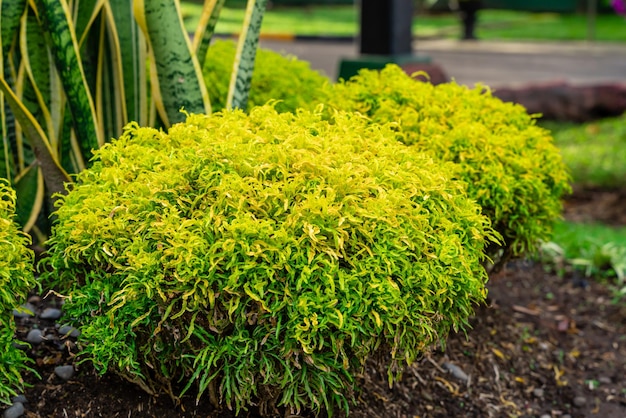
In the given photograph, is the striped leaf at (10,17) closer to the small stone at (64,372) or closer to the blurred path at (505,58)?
the small stone at (64,372)

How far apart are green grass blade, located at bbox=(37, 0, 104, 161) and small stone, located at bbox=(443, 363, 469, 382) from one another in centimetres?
159

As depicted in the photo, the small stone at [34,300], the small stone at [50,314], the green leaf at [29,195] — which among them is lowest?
the small stone at [34,300]

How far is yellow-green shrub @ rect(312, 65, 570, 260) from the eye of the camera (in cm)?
310

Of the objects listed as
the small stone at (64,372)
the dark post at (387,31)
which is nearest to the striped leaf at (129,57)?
the small stone at (64,372)

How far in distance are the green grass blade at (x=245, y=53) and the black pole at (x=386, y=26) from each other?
3.21m

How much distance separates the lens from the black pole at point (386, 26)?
6320 mm

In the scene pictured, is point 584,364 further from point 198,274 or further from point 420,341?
point 198,274

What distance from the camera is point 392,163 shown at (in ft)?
8.48

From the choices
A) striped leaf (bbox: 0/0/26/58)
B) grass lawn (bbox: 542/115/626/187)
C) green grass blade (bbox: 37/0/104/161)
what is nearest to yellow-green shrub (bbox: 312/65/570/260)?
green grass blade (bbox: 37/0/104/161)

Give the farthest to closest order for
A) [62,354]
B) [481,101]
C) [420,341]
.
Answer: [481,101], [62,354], [420,341]

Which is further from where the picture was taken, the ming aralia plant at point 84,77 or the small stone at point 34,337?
the ming aralia plant at point 84,77

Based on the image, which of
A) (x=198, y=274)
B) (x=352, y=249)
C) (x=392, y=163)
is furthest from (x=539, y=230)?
(x=198, y=274)

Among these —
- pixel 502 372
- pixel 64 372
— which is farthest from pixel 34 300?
pixel 502 372

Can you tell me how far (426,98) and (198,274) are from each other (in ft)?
5.27
